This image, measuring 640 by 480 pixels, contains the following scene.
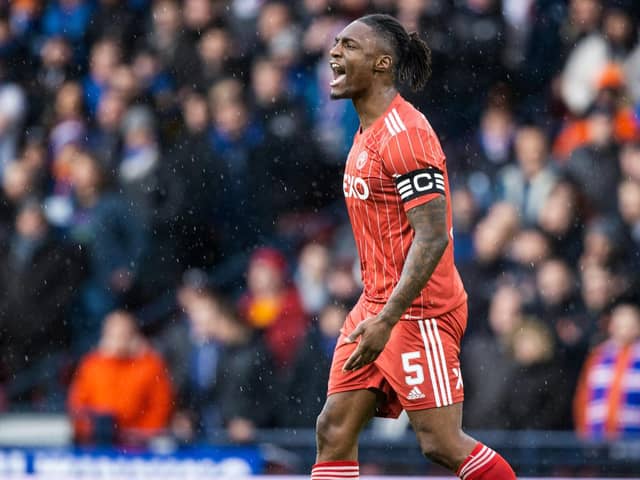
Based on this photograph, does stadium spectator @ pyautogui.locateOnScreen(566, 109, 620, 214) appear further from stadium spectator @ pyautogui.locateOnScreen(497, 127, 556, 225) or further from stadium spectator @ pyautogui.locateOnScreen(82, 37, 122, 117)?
stadium spectator @ pyautogui.locateOnScreen(82, 37, 122, 117)

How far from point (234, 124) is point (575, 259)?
279cm

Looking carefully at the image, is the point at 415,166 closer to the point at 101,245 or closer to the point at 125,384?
the point at 125,384

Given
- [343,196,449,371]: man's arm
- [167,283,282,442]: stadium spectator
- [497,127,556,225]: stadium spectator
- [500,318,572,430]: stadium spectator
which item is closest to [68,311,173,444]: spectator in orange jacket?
[167,283,282,442]: stadium spectator

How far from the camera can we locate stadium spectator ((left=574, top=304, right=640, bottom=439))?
7.99 meters

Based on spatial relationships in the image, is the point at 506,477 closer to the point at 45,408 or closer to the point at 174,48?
the point at 45,408

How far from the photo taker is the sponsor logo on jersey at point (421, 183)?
4.93m

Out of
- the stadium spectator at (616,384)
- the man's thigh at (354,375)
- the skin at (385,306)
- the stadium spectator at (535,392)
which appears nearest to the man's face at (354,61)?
the skin at (385,306)

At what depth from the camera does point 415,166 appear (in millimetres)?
4949

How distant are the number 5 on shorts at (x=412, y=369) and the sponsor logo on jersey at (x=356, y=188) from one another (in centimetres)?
59

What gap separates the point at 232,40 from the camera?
1119 cm

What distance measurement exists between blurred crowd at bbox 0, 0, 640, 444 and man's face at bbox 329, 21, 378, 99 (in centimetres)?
330

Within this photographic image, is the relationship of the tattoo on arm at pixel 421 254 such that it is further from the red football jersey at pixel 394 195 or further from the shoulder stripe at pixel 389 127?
the shoulder stripe at pixel 389 127

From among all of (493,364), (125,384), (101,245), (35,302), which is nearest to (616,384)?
(493,364)

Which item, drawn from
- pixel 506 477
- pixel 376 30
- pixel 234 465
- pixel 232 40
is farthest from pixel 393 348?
pixel 232 40
